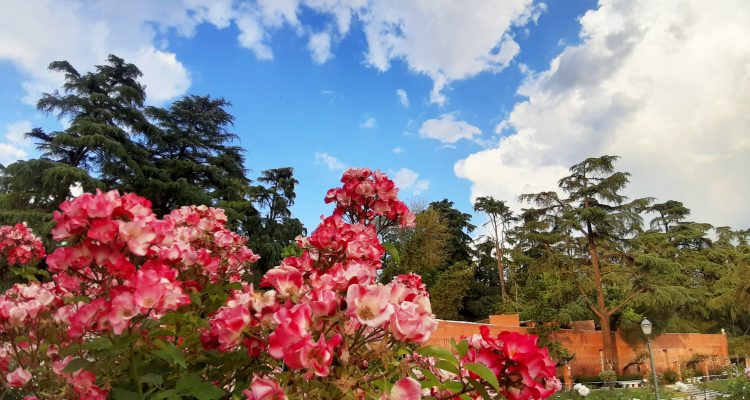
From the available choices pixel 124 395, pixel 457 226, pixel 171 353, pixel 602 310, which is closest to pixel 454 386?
pixel 171 353

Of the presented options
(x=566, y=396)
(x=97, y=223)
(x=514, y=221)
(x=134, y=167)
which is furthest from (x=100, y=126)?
(x=514, y=221)

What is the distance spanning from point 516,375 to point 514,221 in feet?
81.9

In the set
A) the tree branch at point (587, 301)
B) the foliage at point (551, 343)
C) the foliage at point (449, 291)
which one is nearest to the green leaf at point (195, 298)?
the foliage at point (551, 343)

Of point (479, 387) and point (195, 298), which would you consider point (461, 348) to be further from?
point (195, 298)

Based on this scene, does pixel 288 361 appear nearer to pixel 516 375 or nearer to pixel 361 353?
pixel 361 353

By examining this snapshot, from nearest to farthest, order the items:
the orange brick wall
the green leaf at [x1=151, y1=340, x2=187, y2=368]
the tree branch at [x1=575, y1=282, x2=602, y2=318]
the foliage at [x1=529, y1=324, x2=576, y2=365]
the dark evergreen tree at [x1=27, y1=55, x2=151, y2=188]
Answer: the green leaf at [x1=151, y1=340, x2=187, y2=368]
the dark evergreen tree at [x1=27, y1=55, x2=151, y2=188]
the foliage at [x1=529, y1=324, x2=576, y2=365]
the orange brick wall
the tree branch at [x1=575, y1=282, x2=602, y2=318]

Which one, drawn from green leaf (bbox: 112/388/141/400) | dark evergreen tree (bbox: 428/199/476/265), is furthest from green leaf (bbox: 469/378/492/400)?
dark evergreen tree (bbox: 428/199/476/265)

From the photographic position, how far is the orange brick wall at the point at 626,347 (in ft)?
53.2

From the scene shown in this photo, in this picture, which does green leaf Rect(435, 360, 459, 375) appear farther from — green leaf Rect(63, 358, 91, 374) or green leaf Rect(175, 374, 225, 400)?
green leaf Rect(63, 358, 91, 374)

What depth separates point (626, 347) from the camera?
19.2 m

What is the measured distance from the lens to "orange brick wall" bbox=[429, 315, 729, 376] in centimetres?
1622

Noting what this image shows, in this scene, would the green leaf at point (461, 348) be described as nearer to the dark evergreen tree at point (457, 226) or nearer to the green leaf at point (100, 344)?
the green leaf at point (100, 344)

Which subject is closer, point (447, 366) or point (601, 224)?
point (447, 366)

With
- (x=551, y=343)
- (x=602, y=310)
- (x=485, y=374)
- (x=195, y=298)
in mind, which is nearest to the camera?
(x=485, y=374)
